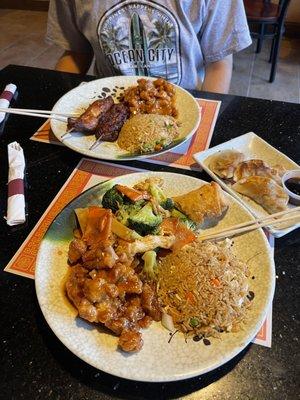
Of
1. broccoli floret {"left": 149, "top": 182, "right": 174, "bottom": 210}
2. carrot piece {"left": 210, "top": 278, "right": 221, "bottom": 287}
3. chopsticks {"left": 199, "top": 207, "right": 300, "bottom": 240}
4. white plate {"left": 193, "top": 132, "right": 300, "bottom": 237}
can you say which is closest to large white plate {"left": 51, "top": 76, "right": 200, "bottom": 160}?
white plate {"left": 193, "top": 132, "right": 300, "bottom": 237}

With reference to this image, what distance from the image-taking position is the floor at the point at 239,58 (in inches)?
156

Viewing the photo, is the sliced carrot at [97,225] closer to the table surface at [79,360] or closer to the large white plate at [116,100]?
the table surface at [79,360]

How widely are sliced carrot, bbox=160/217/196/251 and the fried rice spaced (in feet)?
0.06

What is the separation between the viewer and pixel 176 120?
1562 millimetres

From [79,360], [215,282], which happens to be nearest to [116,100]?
[215,282]

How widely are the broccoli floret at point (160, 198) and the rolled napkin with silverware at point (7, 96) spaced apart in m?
0.91

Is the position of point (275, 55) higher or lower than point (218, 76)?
lower

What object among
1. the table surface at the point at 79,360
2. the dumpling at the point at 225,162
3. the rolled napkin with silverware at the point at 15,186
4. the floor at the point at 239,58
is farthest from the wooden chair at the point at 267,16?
the rolled napkin with silverware at the point at 15,186

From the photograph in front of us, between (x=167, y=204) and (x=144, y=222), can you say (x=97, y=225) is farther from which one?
(x=167, y=204)

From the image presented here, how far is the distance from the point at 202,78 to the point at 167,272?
144 centimetres

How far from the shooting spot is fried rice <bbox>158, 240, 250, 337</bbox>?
87cm

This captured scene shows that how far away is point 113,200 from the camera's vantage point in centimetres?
112

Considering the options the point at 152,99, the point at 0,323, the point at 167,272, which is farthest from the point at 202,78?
the point at 0,323

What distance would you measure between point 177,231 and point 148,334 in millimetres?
314
